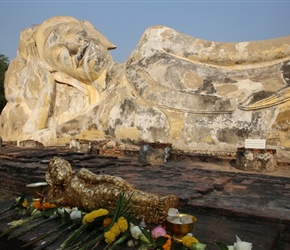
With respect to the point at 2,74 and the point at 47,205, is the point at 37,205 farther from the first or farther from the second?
the point at 2,74

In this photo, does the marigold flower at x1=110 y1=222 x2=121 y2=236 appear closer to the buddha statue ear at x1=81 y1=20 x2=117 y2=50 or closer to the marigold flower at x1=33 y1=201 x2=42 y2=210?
the marigold flower at x1=33 y1=201 x2=42 y2=210

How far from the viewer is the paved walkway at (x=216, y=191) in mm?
2385

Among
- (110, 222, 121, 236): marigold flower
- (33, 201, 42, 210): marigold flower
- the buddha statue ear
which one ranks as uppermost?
the buddha statue ear

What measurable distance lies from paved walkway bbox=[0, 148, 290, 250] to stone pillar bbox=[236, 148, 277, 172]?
0.18 meters

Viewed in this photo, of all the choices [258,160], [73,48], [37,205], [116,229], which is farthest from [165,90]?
[116,229]

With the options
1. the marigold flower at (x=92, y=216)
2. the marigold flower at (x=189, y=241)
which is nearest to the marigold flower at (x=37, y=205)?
the marigold flower at (x=92, y=216)

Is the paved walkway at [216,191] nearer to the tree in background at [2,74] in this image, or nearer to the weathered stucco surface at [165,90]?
the weathered stucco surface at [165,90]

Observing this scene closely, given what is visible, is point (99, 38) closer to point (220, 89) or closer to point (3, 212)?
point (220, 89)

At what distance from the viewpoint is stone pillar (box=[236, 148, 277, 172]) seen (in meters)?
5.06

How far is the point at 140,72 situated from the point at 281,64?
288cm

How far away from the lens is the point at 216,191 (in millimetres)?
3549

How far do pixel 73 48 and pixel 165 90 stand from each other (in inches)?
144

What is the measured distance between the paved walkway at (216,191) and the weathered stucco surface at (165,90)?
65cm

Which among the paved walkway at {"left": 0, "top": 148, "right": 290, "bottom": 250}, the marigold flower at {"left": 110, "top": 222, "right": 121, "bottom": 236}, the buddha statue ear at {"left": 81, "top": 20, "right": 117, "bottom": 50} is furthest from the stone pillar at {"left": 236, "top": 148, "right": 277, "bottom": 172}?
the buddha statue ear at {"left": 81, "top": 20, "right": 117, "bottom": 50}
